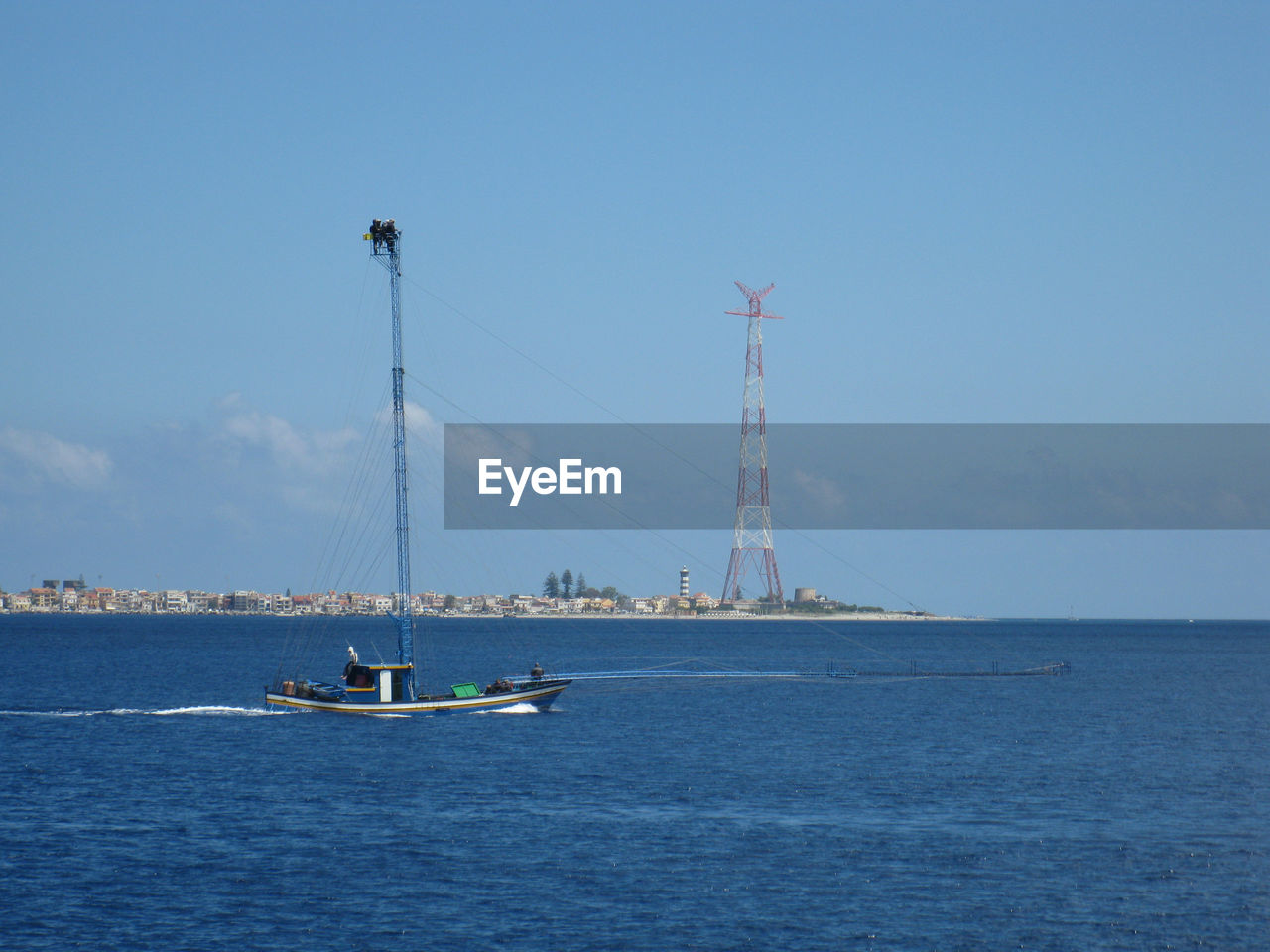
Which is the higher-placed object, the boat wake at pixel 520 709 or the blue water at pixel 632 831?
the boat wake at pixel 520 709

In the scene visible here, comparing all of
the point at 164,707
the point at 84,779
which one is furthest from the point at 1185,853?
the point at 164,707

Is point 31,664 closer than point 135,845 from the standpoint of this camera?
No

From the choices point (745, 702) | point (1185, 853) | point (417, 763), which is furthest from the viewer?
point (745, 702)

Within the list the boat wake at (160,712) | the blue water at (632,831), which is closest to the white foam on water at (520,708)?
the blue water at (632,831)

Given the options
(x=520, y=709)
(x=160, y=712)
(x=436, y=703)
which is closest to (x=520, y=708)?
(x=520, y=709)

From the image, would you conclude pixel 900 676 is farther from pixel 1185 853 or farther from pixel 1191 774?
pixel 1185 853

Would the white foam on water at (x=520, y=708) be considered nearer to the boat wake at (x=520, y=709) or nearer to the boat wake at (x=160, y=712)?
the boat wake at (x=520, y=709)

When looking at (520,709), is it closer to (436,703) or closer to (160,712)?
(436,703)
